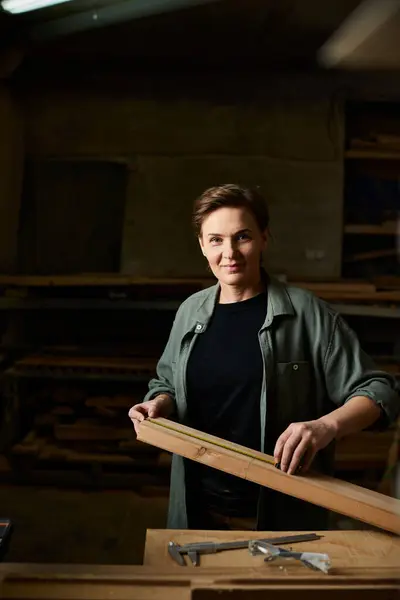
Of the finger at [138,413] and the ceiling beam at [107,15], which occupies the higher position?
the ceiling beam at [107,15]

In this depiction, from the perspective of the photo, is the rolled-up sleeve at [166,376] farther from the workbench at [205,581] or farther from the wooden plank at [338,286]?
the wooden plank at [338,286]

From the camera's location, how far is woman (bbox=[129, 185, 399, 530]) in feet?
3.60

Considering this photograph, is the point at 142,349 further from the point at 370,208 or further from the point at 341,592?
the point at 341,592

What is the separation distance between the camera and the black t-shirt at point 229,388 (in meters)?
1.17

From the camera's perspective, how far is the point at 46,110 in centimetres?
255

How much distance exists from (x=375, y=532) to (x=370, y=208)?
6.73ft

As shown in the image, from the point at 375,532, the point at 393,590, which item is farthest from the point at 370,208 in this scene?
the point at 393,590

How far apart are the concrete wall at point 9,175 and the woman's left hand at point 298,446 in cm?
181

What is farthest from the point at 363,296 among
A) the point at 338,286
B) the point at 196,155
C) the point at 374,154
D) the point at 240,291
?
the point at 240,291

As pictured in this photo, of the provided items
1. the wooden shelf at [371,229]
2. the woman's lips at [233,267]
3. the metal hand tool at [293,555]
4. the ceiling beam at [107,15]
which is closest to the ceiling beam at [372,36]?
the woman's lips at [233,267]

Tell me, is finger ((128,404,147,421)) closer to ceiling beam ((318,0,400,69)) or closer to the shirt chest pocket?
the shirt chest pocket

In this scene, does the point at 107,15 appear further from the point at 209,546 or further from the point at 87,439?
the point at 87,439

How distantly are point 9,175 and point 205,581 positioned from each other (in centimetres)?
215

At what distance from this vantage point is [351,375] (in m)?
1.10
